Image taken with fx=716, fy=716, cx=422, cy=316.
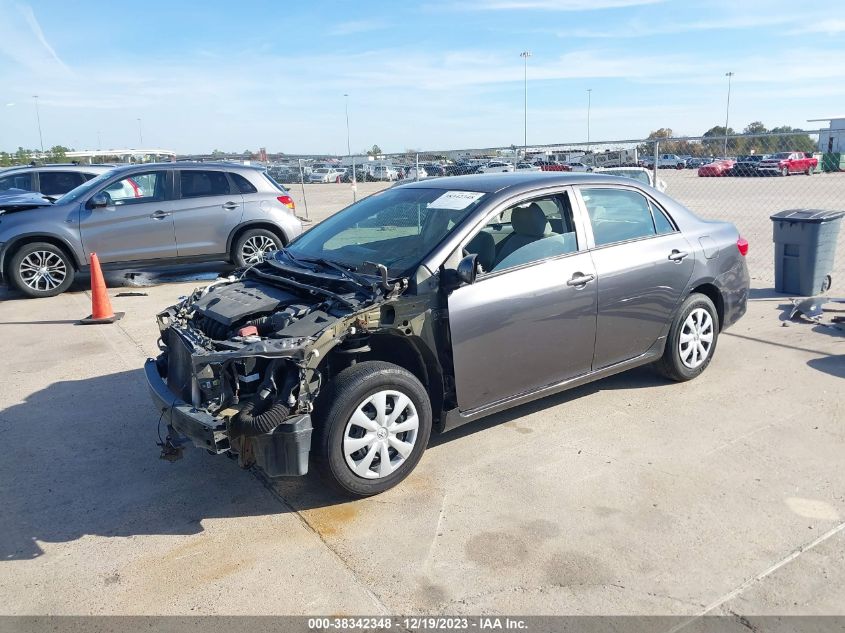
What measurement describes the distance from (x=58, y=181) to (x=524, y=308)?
1263 centimetres

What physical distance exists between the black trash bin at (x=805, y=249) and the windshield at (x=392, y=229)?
5.22 metres

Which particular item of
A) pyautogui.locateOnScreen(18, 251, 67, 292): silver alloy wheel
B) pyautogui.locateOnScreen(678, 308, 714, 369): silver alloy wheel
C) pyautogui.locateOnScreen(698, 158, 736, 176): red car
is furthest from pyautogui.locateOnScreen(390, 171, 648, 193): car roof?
pyautogui.locateOnScreen(698, 158, 736, 176): red car

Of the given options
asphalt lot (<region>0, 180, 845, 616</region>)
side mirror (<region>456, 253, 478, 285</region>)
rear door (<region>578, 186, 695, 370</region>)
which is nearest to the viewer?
asphalt lot (<region>0, 180, 845, 616</region>)

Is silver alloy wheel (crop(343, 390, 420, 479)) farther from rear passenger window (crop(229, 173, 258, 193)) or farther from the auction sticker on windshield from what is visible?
rear passenger window (crop(229, 173, 258, 193))

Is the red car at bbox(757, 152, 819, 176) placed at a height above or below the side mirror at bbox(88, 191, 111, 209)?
above

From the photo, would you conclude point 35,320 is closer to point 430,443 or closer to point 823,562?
point 430,443

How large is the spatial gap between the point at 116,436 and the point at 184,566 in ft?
6.24

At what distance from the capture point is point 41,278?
9961 mm

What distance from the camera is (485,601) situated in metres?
3.18

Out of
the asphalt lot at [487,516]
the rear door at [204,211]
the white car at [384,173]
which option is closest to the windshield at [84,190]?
the rear door at [204,211]

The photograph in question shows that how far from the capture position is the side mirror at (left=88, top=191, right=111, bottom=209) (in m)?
10.1

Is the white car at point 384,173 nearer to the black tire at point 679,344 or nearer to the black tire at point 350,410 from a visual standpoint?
the black tire at point 679,344

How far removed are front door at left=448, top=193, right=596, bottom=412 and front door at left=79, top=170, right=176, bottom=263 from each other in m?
6.98

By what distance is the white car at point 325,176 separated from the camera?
34900 millimetres
